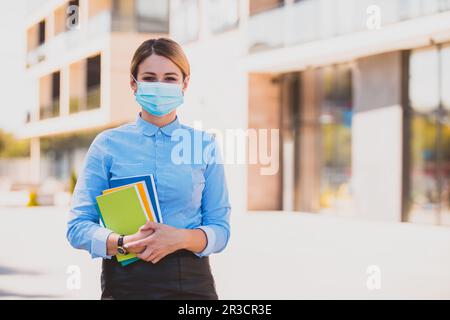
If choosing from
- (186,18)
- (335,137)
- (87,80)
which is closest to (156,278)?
(335,137)

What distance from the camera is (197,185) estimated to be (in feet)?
6.46

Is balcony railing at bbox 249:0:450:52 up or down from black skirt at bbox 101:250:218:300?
up

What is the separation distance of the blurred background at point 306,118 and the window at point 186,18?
1.4 inches

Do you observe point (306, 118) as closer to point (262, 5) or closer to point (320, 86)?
point (320, 86)

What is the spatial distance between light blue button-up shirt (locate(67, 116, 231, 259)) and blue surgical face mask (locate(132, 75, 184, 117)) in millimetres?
56

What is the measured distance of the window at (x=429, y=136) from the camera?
13484 mm

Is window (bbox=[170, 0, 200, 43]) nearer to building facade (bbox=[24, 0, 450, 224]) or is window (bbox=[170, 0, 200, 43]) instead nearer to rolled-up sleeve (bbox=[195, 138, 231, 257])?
building facade (bbox=[24, 0, 450, 224])

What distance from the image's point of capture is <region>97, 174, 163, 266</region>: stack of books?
1821mm

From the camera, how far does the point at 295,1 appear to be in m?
16.4

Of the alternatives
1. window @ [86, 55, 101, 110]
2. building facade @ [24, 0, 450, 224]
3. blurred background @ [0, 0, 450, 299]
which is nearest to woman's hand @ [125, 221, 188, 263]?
blurred background @ [0, 0, 450, 299]

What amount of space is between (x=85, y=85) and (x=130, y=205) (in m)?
22.8
